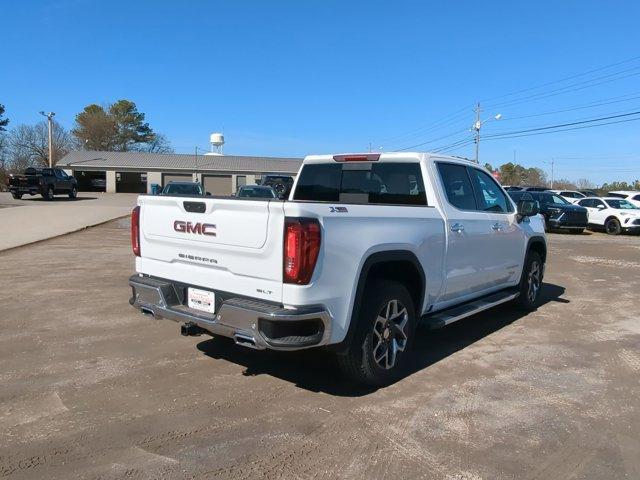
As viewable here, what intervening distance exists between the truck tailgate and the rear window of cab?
5.22 feet

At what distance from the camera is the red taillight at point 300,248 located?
3582mm

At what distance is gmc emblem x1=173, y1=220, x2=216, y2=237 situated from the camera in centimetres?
410

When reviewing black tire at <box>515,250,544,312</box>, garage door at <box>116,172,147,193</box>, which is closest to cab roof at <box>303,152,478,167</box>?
black tire at <box>515,250,544,312</box>

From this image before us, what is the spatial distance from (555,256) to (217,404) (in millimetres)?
12225

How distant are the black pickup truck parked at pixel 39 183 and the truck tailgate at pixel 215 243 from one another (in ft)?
109

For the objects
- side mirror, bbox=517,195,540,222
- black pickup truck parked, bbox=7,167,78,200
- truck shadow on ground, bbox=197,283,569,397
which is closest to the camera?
truck shadow on ground, bbox=197,283,569,397

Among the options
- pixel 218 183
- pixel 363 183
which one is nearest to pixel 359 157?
pixel 363 183

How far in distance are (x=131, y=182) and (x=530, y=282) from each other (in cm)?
5325

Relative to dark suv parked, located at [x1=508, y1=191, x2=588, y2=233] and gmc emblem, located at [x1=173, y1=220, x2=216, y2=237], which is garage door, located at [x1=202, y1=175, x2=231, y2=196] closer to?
dark suv parked, located at [x1=508, y1=191, x2=588, y2=233]

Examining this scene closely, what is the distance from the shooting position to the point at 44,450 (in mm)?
3311

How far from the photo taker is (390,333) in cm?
451

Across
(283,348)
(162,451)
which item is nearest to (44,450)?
(162,451)

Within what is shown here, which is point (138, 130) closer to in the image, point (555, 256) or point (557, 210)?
point (557, 210)

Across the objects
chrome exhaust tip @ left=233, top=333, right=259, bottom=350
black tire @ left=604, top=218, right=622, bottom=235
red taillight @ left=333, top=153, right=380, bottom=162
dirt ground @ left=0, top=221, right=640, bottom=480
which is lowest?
dirt ground @ left=0, top=221, right=640, bottom=480
